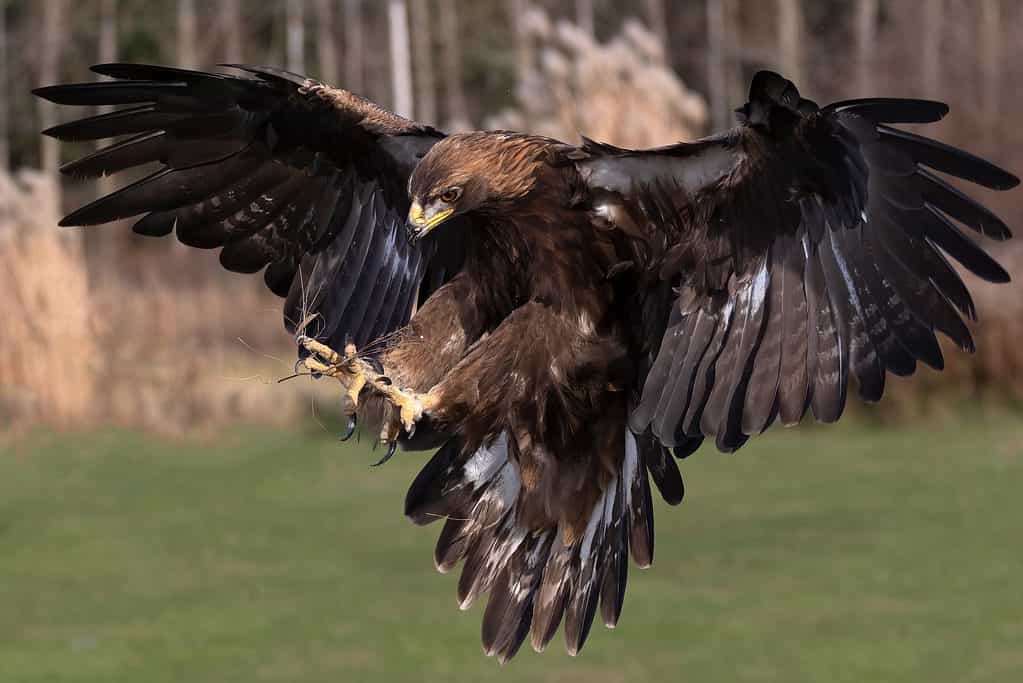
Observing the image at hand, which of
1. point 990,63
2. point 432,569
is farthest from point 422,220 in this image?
point 990,63

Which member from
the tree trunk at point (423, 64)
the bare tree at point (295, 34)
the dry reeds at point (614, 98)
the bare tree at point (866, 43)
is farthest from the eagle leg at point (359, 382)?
the tree trunk at point (423, 64)

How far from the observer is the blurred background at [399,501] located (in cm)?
744

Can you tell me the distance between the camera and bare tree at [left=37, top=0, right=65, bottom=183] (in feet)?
89.0

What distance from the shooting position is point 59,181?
2931 cm

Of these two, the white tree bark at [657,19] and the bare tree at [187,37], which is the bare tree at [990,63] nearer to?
the white tree bark at [657,19]

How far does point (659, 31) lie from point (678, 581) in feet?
67.9

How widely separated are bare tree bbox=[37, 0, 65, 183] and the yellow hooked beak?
23.5m

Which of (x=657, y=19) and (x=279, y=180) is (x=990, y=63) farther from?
(x=279, y=180)

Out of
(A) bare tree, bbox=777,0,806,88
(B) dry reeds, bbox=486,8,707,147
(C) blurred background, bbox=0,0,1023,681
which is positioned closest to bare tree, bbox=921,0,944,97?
(C) blurred background, bbox=0,0,1023,681

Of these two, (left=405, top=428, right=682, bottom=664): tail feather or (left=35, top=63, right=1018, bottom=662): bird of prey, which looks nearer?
(left=35, top=63, right=1018, bottom=662): bird of prey

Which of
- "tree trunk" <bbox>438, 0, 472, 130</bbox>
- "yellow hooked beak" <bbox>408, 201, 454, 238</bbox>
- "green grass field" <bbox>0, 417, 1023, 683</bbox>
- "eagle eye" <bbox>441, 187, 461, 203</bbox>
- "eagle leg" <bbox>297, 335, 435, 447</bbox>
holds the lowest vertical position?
"green grass field" <bbox>0, 417, 1023, 683</bbox>

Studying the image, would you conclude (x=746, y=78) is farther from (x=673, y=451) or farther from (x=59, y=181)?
(x=673, y=451)

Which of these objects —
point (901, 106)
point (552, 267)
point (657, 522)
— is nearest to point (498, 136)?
point (552, 267)

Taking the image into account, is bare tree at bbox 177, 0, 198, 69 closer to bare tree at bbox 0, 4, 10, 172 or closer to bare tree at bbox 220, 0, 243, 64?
bare tree at bbox 220, 0, 243, 64
